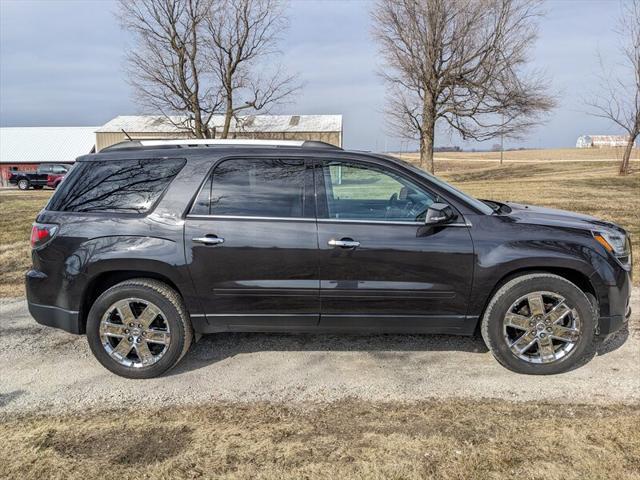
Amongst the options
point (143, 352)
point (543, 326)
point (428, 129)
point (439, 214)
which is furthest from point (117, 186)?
point (428, 129)

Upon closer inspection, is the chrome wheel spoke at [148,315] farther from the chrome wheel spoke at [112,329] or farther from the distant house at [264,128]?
the distant house at [264,128]

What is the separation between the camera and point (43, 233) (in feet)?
12.1

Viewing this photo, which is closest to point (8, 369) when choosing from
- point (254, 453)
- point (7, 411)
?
point (7, 411)

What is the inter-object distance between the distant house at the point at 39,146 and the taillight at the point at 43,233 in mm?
45559

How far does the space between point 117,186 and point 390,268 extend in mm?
2235

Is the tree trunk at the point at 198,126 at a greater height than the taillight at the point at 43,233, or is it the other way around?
the tree trunk at the point at 198,126

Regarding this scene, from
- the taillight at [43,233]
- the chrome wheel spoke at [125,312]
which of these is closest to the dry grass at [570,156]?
the chrome wheel spoke at [125,312]

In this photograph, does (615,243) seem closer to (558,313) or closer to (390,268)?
(558,313)

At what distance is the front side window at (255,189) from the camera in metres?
3.61

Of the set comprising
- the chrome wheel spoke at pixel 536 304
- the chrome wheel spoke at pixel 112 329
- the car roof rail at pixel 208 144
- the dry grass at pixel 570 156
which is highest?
the dry grass at pixel 570 156

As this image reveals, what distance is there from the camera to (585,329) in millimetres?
3537

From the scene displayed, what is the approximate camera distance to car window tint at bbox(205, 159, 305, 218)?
3613 mm

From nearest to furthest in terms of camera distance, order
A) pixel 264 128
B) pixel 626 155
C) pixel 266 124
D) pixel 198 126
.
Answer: pixel 626 155, pixel 198 126, pixel 264 128, pixel 266 124

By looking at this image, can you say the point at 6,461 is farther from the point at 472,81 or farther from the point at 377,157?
the point at 472,81
